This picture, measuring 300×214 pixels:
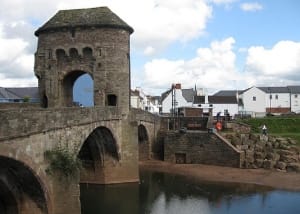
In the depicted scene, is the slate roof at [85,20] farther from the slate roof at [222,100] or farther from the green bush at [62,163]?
the slate roof at [222,100]

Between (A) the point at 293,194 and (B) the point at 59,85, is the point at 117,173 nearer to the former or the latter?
(B) the point at 59,85

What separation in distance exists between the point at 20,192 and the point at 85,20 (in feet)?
46.3

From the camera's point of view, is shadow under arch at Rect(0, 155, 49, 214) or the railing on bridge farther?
the railing on bridge

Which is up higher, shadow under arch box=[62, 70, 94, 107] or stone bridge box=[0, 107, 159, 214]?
shadow under arch box=[62, 70, 94, 107]

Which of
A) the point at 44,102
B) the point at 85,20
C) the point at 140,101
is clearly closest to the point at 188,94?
the point at 140,101

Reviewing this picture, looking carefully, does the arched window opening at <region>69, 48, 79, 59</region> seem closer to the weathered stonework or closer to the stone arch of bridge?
the weathered stonework

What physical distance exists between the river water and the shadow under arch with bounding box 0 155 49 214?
205 inches

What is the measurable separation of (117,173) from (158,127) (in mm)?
13648

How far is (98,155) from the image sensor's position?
2789 centimetres

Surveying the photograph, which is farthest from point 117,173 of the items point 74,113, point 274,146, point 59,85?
point 274,146

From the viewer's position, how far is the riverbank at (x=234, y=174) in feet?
96.0

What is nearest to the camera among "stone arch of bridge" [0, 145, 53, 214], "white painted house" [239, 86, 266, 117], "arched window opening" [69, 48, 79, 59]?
"stone arch of bridge" [0, 145, 53, 214]

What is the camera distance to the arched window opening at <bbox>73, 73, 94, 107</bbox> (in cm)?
3444

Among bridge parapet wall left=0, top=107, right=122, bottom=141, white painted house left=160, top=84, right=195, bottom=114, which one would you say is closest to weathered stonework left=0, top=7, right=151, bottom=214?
bridge parapet wall left=0, top=107, right=122, bottom=141
